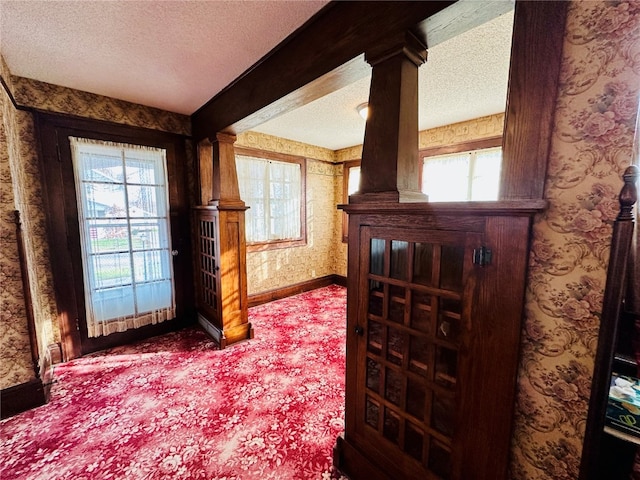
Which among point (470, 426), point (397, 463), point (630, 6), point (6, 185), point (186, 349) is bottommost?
point (186, 349)

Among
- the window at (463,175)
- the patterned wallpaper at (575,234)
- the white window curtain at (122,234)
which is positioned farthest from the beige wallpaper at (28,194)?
the window at (463,175)

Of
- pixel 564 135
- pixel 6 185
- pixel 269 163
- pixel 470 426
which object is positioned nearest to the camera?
pixel 564 135

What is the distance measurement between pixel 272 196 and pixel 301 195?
575 mm

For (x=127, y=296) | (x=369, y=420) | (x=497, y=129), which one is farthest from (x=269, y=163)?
(x=369, y=420)

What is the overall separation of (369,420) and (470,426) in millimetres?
536

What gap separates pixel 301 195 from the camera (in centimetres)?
445

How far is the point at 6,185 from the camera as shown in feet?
5.83

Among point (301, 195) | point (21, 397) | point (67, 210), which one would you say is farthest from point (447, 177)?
point (21, 397)

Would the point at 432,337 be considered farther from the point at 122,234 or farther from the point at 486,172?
the point at 122,234

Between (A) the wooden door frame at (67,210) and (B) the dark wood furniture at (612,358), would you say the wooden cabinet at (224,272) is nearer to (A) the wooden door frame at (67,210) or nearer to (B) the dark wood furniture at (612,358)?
(A) the wooden door frame at (67,210)

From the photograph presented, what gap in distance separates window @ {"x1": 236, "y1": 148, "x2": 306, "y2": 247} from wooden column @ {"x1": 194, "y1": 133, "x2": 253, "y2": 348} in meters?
0.73

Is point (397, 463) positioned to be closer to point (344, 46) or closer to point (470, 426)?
point (470, 426)

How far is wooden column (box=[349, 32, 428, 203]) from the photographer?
121cm

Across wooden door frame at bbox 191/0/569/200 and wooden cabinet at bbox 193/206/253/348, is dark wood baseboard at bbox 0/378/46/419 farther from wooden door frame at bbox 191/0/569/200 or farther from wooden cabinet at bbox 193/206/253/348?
wooden door frame at bbox 191/0/569/200
